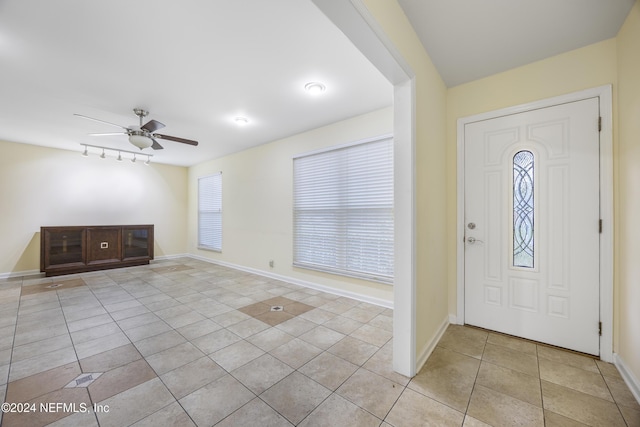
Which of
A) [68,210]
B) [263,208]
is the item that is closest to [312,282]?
[263,208]

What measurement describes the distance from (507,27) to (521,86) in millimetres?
687

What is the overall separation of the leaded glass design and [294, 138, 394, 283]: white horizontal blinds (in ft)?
4.14

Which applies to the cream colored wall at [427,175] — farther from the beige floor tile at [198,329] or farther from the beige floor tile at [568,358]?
the beige floor tile at [198,329]

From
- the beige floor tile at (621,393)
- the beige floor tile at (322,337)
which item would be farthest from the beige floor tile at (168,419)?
the beige floor tile at (621,393)

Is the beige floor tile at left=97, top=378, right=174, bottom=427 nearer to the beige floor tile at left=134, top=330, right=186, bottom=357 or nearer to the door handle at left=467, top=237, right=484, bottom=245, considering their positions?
the beige floor tile at left=134, top=330, right=186, bottom=357

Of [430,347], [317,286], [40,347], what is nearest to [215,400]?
[430,347]

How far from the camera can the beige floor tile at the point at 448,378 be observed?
160cm

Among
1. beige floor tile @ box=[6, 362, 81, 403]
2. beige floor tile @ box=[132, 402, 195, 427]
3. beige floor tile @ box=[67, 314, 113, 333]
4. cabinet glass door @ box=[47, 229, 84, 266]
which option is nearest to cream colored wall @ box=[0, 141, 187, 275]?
cabinet glass door @ box=[47, 229, 84, 266]

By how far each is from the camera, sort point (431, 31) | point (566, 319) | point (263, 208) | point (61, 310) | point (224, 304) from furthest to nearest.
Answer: point (263, 208) → point (224, 304) → point (61, 310) → point (566, 319) → point (431, 31)

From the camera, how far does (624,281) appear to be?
71.7 inches

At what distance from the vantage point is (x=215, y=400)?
1587 mm

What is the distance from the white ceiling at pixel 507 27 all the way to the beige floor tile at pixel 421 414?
2633 mm

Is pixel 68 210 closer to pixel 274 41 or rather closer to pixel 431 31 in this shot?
pixel 274 41

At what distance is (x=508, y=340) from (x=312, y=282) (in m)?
2.58
